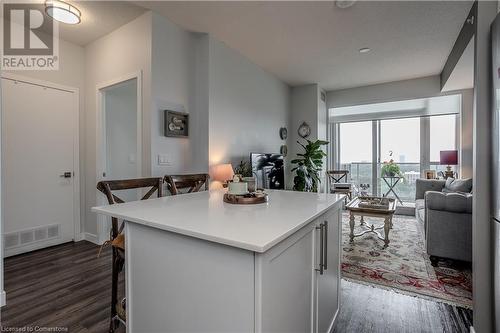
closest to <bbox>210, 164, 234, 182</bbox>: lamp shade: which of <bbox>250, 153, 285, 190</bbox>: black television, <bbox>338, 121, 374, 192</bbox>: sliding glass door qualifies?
<bbox>250, 153, 285, 190</bbox>: black television

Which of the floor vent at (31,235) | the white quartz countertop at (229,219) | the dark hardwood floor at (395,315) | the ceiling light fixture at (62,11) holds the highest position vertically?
the ceiling light fixture at (62,11)

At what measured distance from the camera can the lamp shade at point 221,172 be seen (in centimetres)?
320

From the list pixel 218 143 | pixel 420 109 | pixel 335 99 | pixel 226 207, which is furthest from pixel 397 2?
pixel 420 109

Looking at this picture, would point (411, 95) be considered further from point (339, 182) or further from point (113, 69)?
point (113, 69)

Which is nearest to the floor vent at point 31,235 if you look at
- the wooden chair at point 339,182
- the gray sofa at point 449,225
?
the gray sofa at point 449,225

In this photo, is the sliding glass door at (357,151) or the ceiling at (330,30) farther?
the sliding glass door at (357,151)

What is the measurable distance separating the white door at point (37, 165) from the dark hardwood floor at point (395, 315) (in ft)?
11.6

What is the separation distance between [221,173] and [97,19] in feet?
7.35

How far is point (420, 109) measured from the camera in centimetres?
552

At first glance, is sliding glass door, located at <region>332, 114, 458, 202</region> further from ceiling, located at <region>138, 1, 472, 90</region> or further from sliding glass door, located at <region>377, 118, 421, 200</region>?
ceiling, located at <region>138, 1, 472, 90</region>

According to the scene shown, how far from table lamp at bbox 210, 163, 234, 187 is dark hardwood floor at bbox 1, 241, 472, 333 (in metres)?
1.52

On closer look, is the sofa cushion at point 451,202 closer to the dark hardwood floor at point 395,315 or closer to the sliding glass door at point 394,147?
the dark hardwood floor at point 395,315

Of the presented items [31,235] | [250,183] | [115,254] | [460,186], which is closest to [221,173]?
[250,183]

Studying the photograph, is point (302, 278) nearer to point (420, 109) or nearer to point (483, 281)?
point (483, 281)
